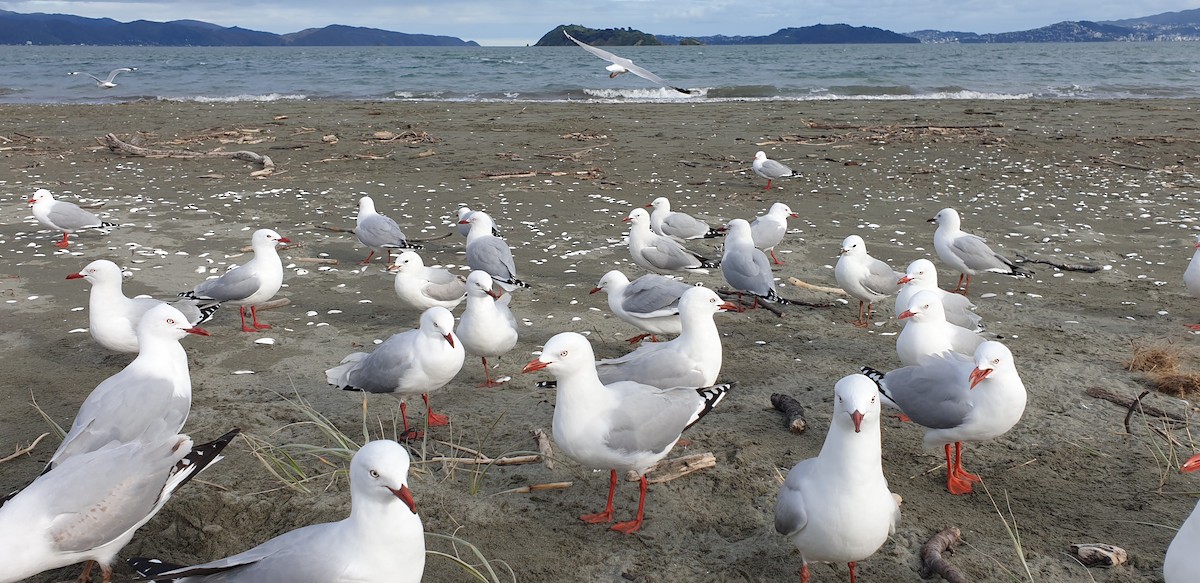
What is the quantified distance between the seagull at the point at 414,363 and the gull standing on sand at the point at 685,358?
0.93m

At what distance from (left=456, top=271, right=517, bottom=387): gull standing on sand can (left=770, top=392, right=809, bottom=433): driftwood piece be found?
1.93 m

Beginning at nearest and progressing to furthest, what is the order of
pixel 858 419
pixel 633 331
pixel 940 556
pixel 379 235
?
pixel 858 419 < pixel 940 556 < pixel 633 331 < pixel 379 235

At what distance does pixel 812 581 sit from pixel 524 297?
4.66 m

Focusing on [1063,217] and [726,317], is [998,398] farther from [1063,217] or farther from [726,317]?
[1063,217]

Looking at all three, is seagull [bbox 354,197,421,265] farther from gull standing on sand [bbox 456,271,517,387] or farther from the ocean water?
the ocean water

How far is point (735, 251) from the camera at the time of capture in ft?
25.8

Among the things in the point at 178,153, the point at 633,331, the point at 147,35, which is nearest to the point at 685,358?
the point at 633,331

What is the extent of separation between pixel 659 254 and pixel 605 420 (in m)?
4.37

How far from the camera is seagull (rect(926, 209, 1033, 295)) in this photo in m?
7.98

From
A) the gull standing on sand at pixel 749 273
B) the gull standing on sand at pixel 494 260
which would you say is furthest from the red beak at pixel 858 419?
the gull standing on sand at pixel 494 260

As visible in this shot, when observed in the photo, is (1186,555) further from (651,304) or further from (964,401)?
(651,304)

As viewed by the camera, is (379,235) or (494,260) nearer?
(494,260)

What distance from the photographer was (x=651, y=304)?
664 cm

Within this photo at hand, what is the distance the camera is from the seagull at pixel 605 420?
4.23 m
